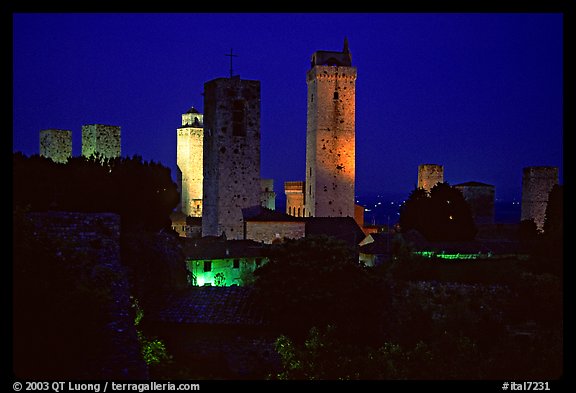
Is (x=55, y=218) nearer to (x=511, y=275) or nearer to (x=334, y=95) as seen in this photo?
(x=511, y=275)

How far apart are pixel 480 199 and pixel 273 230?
25776 mm

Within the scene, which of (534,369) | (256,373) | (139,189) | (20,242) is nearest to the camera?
(20,242)

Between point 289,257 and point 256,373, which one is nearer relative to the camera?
point 256,373

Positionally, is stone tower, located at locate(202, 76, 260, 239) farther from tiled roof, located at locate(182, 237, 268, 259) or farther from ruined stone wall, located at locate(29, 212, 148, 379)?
ruined stone wall, located at locate(29, 212, 148, 379)

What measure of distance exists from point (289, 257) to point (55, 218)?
911cm

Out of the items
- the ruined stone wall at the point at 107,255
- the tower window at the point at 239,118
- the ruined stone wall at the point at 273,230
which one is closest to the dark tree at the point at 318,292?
the ruined stone wall at the point at 107,255

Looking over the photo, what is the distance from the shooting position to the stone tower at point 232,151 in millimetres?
35969

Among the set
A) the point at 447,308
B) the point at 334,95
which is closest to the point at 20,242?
the point at 447,308

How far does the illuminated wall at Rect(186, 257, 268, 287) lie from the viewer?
2842 centimetres

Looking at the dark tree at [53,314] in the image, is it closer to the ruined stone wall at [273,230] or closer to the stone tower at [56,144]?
the ruined stone wall at [273,230]

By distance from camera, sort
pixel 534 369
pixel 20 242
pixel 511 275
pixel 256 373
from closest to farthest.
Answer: pixel 20 242 < pixel 534 369 < pixel 256 373 < pixel 511 275

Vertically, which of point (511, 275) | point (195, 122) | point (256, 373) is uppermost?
point (195, 122)

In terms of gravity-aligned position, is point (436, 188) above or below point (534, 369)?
above

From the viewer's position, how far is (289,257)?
62.4 feet
